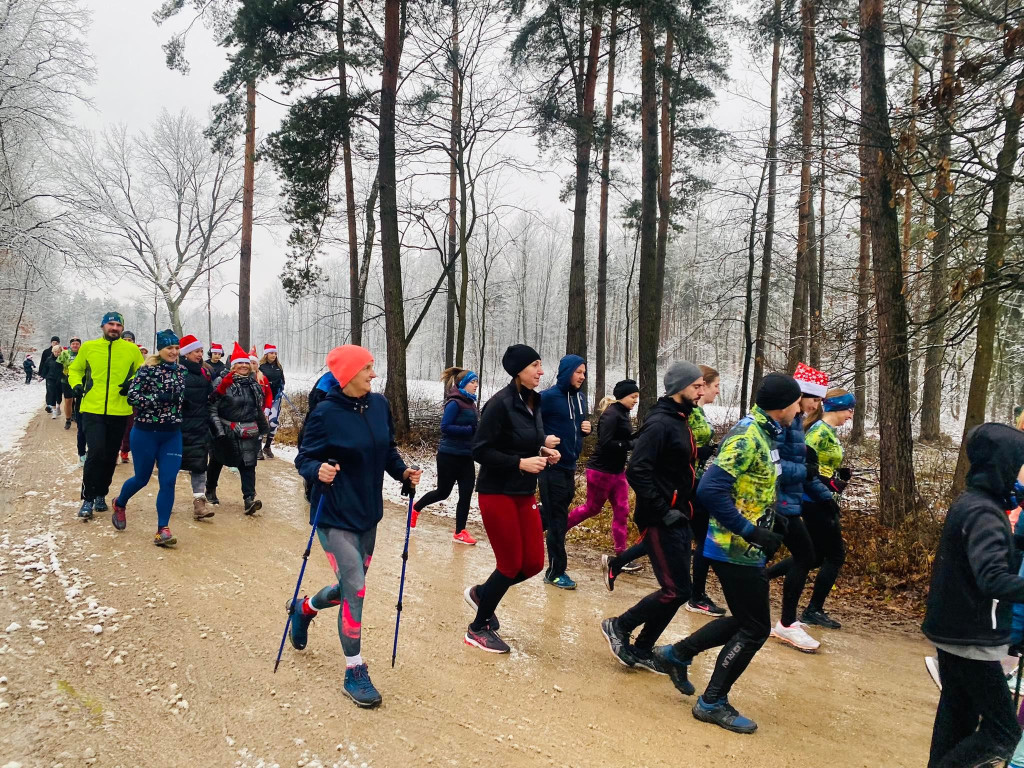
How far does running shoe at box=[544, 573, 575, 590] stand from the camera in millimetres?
6152

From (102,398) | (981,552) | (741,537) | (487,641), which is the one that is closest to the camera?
(981,552)

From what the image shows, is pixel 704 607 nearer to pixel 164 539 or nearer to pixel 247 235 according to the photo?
pixel 164 539

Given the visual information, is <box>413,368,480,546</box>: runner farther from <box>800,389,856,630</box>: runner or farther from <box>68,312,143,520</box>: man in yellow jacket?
<box>800,389,856,630</box>: runner

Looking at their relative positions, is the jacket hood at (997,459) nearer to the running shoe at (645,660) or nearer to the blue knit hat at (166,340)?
the running shoe at (645,660)

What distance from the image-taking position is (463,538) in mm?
7688

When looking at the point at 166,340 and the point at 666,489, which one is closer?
the point at 666,489

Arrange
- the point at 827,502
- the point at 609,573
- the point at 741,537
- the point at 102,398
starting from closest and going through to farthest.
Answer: the point at 741,537
the point at 827,502
the point at 609,573
the point at 102,398

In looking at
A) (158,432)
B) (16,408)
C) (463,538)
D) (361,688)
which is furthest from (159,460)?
(16,408)

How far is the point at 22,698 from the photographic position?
3.45 metres

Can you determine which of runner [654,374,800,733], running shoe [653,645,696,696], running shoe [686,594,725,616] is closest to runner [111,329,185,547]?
running shoe [653,645,696,696]

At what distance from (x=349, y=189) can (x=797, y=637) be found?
1684 centimetres

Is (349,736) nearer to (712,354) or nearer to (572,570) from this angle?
(572,570)

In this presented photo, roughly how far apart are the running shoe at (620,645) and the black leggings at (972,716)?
1.83 meters

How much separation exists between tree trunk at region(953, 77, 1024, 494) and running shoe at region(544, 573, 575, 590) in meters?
3.62
